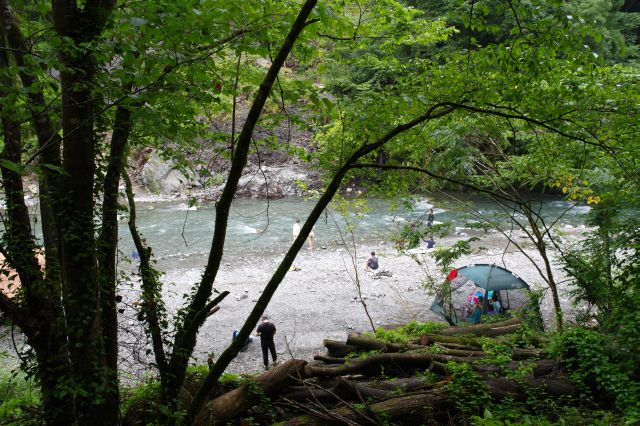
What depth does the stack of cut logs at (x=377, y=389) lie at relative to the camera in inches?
164

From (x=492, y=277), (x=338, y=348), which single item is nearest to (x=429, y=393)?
(x=338, y=348)

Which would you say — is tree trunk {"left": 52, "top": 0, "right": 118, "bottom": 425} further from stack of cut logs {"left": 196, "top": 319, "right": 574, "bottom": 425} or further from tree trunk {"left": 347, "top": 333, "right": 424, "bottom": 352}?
tree trunk {"left": 347, "top": 333, "right": 424, "bottom": 352}

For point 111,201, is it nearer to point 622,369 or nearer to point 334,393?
point 334,393

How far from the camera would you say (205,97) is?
3.10 metres

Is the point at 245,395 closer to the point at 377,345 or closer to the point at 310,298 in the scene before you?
the point at 377,345

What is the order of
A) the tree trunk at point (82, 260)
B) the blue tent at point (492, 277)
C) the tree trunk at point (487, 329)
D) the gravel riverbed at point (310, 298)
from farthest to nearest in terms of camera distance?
1. the blue tent at point (492, 277)
2. the gravel riverbed at point (310, 298)
3. the tree trunk at point (487, 329)
4. the tree trunk at point (82, 260)

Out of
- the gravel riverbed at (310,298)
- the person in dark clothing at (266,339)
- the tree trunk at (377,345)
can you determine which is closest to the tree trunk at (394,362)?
the tree trunk at (377,345)

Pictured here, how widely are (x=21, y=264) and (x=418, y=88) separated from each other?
13.0 ft

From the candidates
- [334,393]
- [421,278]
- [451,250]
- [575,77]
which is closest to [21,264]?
[334,393]

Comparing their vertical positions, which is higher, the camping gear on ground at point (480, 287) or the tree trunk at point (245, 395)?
the tree trunk at point (245, 395)

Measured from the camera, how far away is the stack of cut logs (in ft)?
13.7

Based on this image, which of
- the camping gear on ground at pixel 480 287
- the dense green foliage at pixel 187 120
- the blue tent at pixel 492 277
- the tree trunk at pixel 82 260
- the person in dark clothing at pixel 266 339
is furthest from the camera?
the blue tent at pixel 492 277

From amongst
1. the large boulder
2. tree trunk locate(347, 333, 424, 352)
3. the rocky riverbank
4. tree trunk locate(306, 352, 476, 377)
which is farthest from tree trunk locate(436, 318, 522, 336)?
the large boulder

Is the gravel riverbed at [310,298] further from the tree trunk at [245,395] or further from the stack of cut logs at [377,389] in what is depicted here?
the tree trunk at [245,395]
